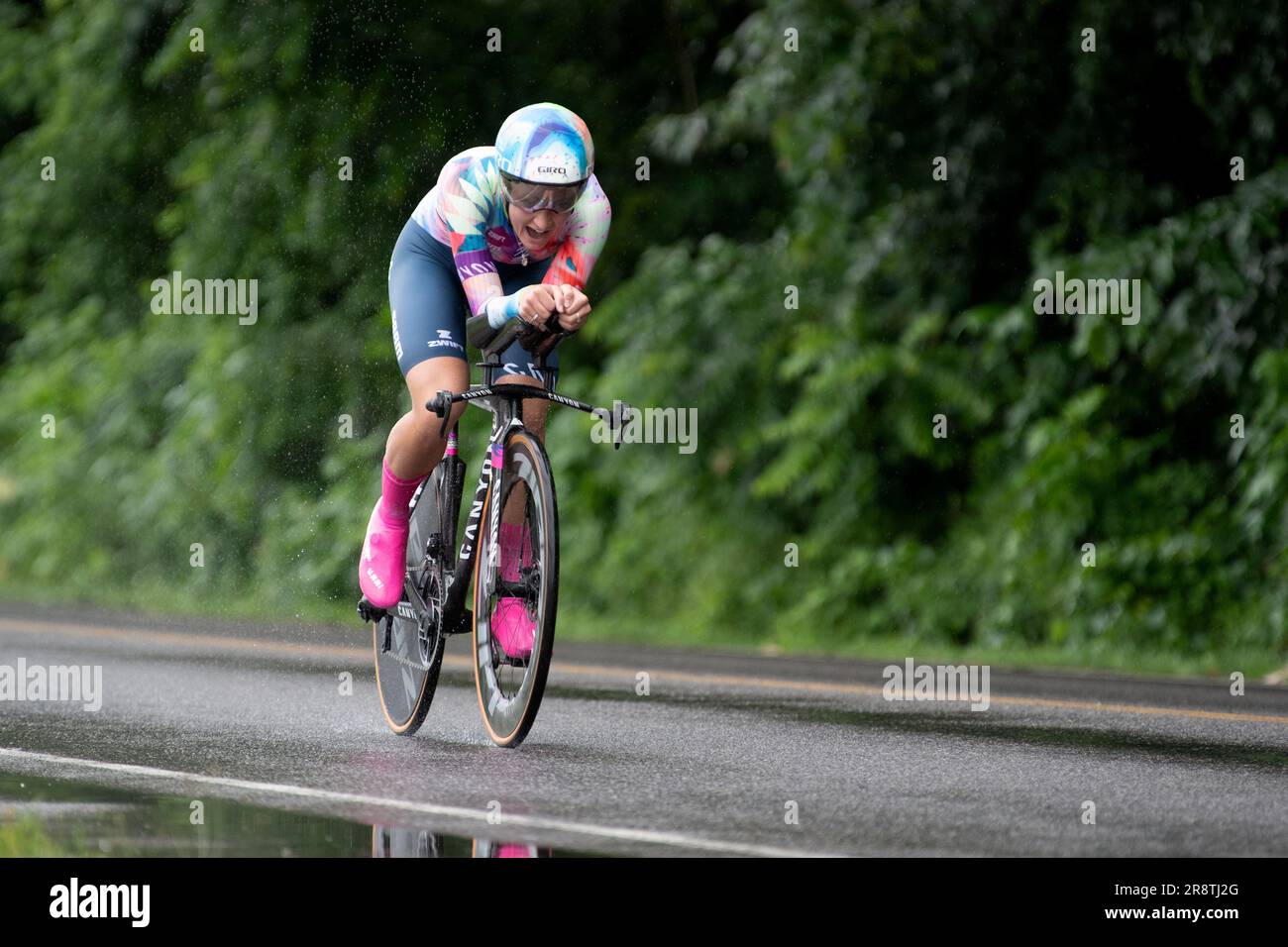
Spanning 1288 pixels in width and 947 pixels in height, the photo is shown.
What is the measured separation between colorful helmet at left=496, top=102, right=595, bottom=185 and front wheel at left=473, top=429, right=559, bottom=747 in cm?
91

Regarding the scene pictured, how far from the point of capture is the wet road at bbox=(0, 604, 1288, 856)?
594 cm

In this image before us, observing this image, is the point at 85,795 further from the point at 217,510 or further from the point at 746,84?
the point at 217,510

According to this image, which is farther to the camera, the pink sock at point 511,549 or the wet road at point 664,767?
the pink sock at point 511,549

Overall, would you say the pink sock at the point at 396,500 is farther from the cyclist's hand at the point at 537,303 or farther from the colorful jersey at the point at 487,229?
the cyclist's hand at the point at 537,303

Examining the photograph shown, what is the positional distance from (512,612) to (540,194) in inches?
57.2

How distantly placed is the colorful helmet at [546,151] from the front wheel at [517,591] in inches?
36.0

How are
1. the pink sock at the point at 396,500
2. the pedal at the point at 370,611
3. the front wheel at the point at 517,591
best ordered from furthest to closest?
the pedal at the point at 370,611 → the pink sock at the point at 396,500 → the front wheel at the point at 517,591

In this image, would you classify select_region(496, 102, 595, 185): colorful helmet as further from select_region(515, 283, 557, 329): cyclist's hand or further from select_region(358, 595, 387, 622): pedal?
select_region(358, 595, 387, 622): pedal

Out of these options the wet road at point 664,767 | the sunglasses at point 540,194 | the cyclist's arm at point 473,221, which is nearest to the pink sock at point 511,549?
the wet road at point 664,767

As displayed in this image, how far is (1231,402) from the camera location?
46.2 feet

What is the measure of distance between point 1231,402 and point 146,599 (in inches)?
374

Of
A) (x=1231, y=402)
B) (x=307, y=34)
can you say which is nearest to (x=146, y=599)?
(x=307, y=34)

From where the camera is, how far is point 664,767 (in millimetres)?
7371

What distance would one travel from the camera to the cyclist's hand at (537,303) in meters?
7.13
